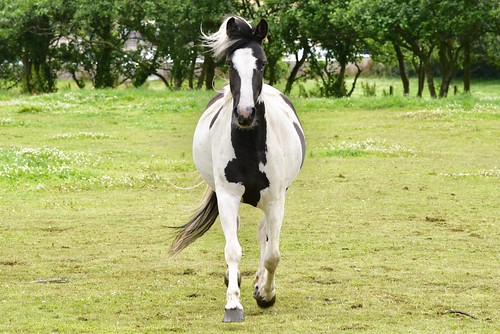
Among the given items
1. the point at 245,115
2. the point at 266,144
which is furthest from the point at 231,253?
the point at 245,115

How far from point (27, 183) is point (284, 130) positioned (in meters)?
8.49

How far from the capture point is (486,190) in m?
14.7

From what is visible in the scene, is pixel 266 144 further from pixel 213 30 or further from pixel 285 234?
pixel 213 30

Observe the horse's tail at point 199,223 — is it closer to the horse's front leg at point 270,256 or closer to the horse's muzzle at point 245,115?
the horse's front leg at point 270,256

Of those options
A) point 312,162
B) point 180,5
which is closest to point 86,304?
point 312,162

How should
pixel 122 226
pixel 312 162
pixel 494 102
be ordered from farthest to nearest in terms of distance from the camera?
pixel 494 102, pixel 312 162, pixel 122 226

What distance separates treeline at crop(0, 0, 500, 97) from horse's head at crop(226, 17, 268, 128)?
22.5 m

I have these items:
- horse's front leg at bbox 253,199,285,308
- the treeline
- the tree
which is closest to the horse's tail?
horse's front leg at bbox 253,199,285,308

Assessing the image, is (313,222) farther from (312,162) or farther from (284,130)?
(312,162)

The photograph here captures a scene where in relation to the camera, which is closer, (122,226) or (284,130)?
(284,130)

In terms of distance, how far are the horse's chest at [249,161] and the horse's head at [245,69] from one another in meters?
0.24

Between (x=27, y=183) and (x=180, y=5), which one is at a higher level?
(x=180, y=5)

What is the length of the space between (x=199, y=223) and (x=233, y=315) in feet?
6.82

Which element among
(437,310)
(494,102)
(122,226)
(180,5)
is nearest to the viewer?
(437,310)
